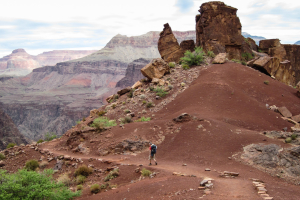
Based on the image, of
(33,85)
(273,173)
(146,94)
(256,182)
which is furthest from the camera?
(33,85)

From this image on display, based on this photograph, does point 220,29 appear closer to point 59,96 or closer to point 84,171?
point 84,171

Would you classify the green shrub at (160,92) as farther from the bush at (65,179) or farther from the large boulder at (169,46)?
the bush at (65,179)

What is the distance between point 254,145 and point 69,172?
1075cm

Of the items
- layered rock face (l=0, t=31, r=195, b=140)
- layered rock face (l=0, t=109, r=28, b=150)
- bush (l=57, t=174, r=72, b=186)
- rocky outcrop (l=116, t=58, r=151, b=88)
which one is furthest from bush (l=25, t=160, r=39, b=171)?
rocky outcrop (l=116, t=58, r=151, b=88)

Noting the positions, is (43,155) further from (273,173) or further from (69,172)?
(273,173)

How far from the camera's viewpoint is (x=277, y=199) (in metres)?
8.23

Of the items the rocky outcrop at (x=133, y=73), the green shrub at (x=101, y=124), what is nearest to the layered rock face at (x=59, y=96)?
the rocky outcrop at (x=133, y=73)

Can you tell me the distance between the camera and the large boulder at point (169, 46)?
33.2 metres

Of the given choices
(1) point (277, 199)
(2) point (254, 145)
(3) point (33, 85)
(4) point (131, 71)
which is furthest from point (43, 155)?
(3) point (33, 85)

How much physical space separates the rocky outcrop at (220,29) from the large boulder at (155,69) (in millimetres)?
7578

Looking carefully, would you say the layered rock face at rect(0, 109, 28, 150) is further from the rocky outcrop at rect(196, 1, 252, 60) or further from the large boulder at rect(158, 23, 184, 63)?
the rocky outcrop at rect(196, 1, 252, 60)

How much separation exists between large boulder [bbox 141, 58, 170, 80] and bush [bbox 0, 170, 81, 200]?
1834 centimetres

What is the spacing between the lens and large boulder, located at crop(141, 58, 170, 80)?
1120 inches

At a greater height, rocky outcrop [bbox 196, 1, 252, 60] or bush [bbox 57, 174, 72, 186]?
rocky outcrop [bbox 196, 1, 252, 60]
